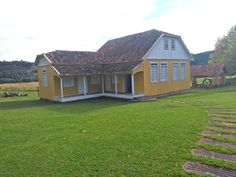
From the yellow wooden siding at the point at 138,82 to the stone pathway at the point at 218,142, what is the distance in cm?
903

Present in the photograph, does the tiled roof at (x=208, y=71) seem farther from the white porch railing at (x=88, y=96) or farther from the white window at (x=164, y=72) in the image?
the white porch railing at (x=88, y=96)

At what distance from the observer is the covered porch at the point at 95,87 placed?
803 inches

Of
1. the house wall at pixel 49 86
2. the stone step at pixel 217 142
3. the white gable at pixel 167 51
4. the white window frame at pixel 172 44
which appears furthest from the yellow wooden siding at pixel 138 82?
the stone step at pixel 217 142

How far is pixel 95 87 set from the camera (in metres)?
23.3

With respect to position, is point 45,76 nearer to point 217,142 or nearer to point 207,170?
point 217,142

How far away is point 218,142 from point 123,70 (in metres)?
13.2

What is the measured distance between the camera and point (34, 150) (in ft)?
23.2

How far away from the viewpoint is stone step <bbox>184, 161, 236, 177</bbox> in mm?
5094

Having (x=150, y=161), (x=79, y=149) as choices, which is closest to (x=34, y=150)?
(x=79, y=149)

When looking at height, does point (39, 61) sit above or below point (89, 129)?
above

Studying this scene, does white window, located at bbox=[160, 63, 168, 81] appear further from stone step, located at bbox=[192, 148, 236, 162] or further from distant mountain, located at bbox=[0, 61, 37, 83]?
distant mountain, located at bbox=[0, 61, 37, 83]

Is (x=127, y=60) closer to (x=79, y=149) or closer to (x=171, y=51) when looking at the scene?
(x=171, y=51)

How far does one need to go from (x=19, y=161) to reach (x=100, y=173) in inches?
92.3

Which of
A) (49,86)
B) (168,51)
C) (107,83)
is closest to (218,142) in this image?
(168,51)
